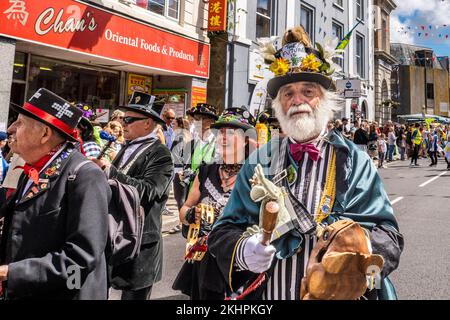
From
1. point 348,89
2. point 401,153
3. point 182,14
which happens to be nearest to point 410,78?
Answer: point 401,153

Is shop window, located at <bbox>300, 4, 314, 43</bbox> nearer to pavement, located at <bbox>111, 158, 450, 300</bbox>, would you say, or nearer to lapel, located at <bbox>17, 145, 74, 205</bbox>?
pavement, located at <bbox>111, 158, 450, 300</bbox>

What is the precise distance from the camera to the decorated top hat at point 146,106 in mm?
3414

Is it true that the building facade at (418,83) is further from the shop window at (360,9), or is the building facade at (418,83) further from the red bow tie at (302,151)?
the red bow tie at (302,151)

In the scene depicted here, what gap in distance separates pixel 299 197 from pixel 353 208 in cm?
26

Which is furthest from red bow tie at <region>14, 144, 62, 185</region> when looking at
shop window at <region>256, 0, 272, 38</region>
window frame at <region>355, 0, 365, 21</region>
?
window frame at <region>355, 0, 365, 21</region>

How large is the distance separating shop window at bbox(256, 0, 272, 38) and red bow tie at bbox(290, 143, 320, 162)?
47.6 feet

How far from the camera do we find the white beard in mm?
1978

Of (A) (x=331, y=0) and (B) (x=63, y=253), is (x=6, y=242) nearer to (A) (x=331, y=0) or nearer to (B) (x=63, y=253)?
(B) (x=63, y=253)

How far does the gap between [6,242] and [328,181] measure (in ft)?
5.31

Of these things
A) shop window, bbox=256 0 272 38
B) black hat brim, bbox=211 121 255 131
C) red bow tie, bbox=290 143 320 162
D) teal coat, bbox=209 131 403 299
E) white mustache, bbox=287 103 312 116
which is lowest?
teal coat, bbox=209 131 403 299

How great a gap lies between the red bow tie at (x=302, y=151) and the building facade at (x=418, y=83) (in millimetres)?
44859

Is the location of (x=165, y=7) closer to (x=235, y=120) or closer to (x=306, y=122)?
(x=235, y=120)

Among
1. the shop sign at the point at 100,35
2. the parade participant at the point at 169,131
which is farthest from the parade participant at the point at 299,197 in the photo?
the shop sign at the point at 100,35

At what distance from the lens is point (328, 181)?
190 cm
